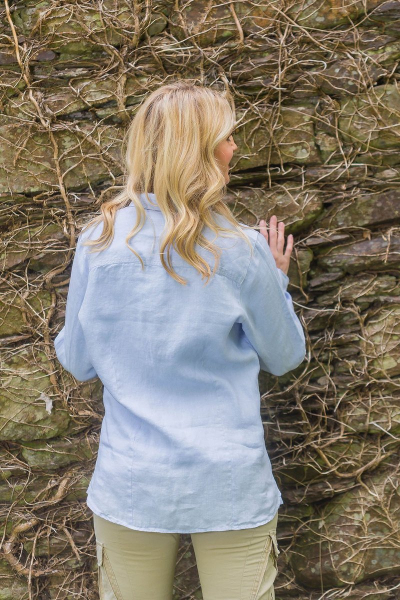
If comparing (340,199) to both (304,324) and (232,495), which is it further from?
(232,495)

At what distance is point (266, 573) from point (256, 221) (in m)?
1.17

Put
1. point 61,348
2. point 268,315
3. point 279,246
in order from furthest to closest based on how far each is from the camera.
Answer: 1. point 279,246
2. point 61,348
3. point 268,315

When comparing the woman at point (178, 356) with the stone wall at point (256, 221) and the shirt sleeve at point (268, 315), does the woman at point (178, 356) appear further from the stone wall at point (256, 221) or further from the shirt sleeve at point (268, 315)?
the stone wall at point (256, 221)

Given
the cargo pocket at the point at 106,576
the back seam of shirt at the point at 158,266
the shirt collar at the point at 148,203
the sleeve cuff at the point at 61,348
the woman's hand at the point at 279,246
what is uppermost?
the shirt collar at the point at 148,203

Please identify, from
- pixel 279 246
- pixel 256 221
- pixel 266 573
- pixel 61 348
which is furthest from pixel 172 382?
pixel 256 221

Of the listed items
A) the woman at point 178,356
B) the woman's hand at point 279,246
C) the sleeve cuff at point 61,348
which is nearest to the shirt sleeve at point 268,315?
the woman at point 178,356

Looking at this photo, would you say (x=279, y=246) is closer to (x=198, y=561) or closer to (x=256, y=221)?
(x=256, y=221)

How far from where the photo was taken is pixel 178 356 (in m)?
1.25

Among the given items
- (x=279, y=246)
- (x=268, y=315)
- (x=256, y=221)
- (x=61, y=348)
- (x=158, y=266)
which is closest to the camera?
(x=158, y=266)

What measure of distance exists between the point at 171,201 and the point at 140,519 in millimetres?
728

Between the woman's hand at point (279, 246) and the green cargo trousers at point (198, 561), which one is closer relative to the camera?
the green cargo trousers at point (198, 561)

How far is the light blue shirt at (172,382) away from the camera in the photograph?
125 cm

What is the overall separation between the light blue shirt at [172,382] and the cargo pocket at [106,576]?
0.13 metres

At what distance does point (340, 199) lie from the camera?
2055 mm
